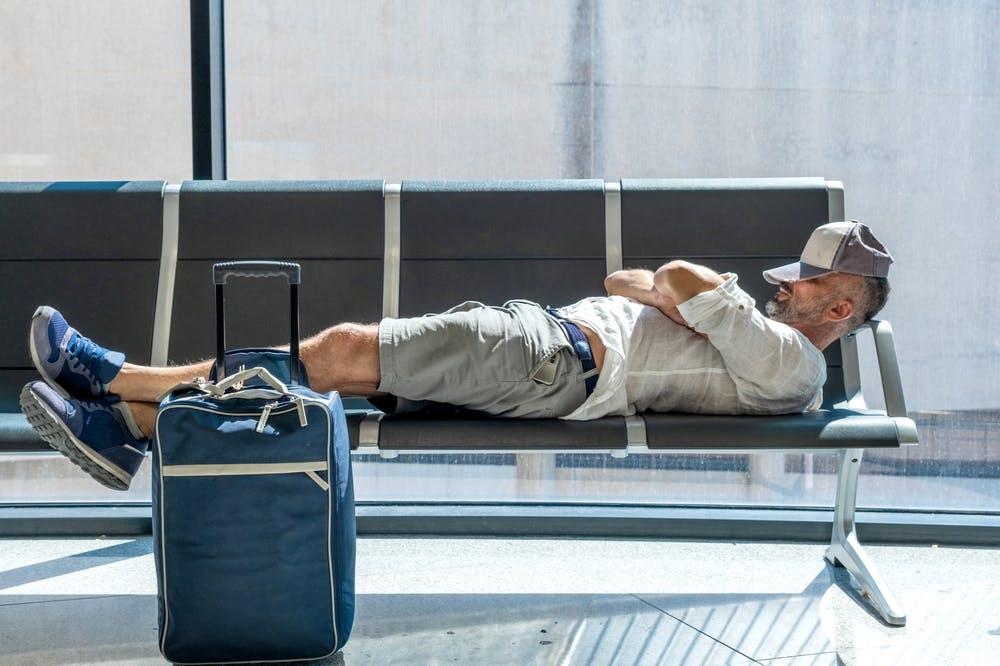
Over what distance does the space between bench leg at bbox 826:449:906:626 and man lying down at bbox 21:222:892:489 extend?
1.28 ft

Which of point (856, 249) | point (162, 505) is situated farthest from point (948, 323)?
point (162, 505)

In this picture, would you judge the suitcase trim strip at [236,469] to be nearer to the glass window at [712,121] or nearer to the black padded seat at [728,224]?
the black padded seat at [728,224]

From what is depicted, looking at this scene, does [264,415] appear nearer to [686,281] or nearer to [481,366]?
[481,366]

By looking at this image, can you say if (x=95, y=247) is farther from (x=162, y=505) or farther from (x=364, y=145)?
(x=162, y=505)

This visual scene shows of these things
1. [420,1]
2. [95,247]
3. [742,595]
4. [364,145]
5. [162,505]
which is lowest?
[742,595]

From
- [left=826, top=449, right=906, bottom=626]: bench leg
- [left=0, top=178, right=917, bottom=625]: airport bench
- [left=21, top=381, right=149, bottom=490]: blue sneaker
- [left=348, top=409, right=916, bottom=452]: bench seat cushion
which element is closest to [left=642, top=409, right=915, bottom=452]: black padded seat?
[left=348, top=409, right=916, bottom=452]: bench seat cushion

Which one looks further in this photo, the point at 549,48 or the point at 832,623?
the point at 549,48

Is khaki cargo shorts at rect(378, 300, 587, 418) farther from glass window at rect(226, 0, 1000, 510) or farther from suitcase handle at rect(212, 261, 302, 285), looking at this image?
glass window at rect(226, 0, 1000, 510)

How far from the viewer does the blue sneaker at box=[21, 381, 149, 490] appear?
5.84 feet

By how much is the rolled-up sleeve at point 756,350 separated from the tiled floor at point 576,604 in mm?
504

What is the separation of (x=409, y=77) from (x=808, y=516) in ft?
5.98

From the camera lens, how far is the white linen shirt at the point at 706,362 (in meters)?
2.01

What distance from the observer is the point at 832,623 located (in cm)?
211

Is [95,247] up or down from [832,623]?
up
